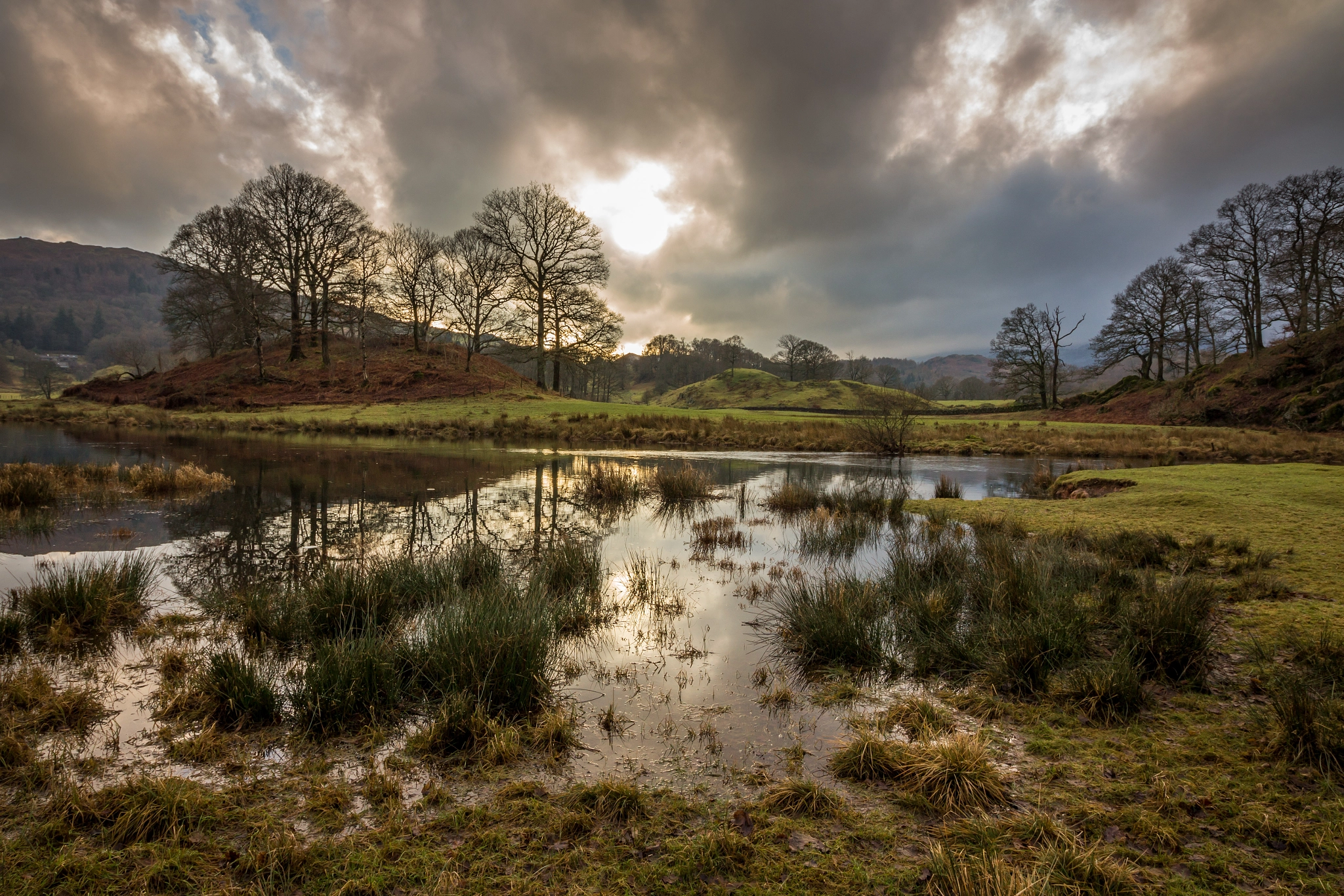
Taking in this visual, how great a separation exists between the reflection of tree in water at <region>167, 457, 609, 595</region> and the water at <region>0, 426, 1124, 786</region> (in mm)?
53

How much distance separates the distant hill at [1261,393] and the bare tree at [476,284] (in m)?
51.5

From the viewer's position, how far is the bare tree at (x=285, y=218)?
40.2 meters

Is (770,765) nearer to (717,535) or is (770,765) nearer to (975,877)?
(975,877)

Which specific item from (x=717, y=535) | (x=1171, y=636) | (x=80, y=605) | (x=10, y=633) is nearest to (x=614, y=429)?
(x=717, y=535)

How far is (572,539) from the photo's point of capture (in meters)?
8.42

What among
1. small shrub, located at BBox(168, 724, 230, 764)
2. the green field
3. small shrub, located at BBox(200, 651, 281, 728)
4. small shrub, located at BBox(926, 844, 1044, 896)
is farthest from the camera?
the green field

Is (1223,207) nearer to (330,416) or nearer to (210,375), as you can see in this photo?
(330,416)

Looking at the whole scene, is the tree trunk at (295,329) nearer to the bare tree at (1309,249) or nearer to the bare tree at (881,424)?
the bare tree at (881,424)

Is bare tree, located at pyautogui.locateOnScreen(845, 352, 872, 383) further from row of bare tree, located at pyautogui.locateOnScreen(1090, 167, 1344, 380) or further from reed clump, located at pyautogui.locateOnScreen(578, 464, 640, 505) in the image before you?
reed clump, located at pyautogui.locateOnScreen(578, 464, 640, 505)

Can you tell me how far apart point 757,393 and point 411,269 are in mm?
71368

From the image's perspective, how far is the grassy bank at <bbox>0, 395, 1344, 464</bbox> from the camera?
30.0 meters

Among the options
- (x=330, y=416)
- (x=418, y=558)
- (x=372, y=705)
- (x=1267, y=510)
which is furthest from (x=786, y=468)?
(x=330, y=416)

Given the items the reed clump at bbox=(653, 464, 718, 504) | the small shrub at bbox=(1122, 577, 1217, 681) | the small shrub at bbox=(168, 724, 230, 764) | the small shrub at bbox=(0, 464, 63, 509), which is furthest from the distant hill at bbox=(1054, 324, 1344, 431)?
the small shrub at bbox=(0, 464, 63, 509)

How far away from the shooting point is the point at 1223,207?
4481cm
